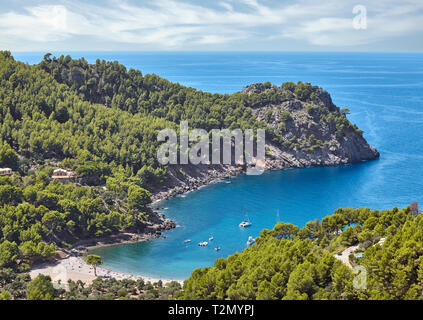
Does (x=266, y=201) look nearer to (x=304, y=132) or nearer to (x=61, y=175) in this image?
(x=304, y=132)

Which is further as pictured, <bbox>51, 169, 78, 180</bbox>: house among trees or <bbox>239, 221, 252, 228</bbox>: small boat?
<bbox>51, 169, 78, 180</bbox>: house among trees

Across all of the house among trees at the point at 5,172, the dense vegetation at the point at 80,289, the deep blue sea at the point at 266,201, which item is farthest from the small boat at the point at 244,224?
the house among trees at the point at 5,172

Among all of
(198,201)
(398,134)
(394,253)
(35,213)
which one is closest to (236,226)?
(198,201)

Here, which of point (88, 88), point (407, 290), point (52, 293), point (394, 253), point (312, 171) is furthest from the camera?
point (88, 88)

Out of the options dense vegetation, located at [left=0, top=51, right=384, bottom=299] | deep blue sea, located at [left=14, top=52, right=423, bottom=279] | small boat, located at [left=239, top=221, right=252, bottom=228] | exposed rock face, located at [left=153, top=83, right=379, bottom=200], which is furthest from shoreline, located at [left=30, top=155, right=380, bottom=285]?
small boat, located at [left=239, top=221, right=252, bottom=228]

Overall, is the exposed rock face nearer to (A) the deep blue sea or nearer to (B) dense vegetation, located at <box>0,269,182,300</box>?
(A) the deep blue sea

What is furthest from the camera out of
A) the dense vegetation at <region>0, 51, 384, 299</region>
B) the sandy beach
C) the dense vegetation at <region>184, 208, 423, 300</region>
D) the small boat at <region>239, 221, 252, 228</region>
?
the small boat at <region>239, 221, 252, 228</region>

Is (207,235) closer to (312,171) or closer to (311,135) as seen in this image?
(312,171)

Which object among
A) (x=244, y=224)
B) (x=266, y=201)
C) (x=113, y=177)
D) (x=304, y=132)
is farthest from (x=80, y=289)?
(x=304, y=132)
